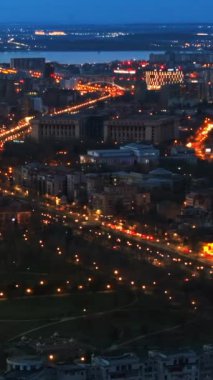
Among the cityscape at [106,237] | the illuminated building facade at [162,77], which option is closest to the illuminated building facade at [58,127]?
the cityscape at [106,237]

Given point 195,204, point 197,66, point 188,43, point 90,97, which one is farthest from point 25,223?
point 188,43

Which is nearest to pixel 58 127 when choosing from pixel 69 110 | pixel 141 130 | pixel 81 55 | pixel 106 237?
pixel 141 130

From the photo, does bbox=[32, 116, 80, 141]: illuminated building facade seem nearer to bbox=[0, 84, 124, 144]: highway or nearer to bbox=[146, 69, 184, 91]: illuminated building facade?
bbox=[0, 84, 124, 144]: highway

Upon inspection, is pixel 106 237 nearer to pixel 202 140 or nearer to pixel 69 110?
pixel 202 140

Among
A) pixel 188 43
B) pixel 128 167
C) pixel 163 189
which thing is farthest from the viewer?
pixel 188 43

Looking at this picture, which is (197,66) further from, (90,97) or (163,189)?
(163,189)

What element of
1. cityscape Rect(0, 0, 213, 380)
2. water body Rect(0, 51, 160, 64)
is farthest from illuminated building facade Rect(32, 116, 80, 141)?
water body Rect(0, 51, 160, 64)
